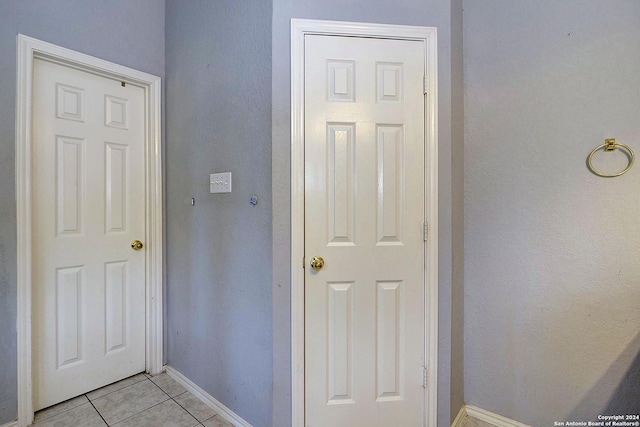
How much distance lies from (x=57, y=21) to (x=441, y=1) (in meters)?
2.13

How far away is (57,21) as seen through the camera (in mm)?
1562

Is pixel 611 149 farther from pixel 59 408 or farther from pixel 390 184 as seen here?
pixel 59 408

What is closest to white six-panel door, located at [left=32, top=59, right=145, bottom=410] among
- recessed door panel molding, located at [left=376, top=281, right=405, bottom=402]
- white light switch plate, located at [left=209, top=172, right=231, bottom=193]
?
white light switch plate, located at [left=209, top=172, right=231, bottom=193]

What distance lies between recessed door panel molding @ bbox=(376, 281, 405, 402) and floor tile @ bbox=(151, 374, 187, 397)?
1.31 m

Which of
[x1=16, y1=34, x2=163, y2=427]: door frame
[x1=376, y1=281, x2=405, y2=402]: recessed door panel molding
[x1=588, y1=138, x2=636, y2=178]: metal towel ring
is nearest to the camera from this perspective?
[x1=588, y1=138, x2=636, y2=178]: metal towel ring

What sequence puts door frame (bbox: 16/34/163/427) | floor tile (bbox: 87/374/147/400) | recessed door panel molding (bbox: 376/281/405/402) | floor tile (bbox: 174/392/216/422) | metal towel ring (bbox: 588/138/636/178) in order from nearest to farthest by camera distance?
1. metal towel ring (bbox: 588/138/636/178)
2. recessed door panel molding (bbox: 376/281/405/402)
3. door frame (bbox: 16/34/163/427)
4. floor tile (bbox: 174/392/216/422)
5. floor tile (bbox: 87/374/147/400)

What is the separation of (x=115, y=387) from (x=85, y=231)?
106 centimetres

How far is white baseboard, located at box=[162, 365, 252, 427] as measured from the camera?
1.49 m

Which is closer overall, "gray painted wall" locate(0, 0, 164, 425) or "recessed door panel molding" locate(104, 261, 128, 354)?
"gray painted wall" locate(0, 0, 164, 425)

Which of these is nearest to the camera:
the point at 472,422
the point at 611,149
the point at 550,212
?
the point at 611,149

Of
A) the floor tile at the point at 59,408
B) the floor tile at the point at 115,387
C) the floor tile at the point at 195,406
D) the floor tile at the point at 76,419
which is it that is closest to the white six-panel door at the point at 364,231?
the floor tile at the point at 195,406

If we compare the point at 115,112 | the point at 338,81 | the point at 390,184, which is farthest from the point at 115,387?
the point at 338,81

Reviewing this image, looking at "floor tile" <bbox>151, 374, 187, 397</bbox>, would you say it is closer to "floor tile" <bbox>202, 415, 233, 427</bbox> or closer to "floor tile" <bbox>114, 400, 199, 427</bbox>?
"floor tile" <bbox>114, 400, 199, 427</bbox>

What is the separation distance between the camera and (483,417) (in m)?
1.51
